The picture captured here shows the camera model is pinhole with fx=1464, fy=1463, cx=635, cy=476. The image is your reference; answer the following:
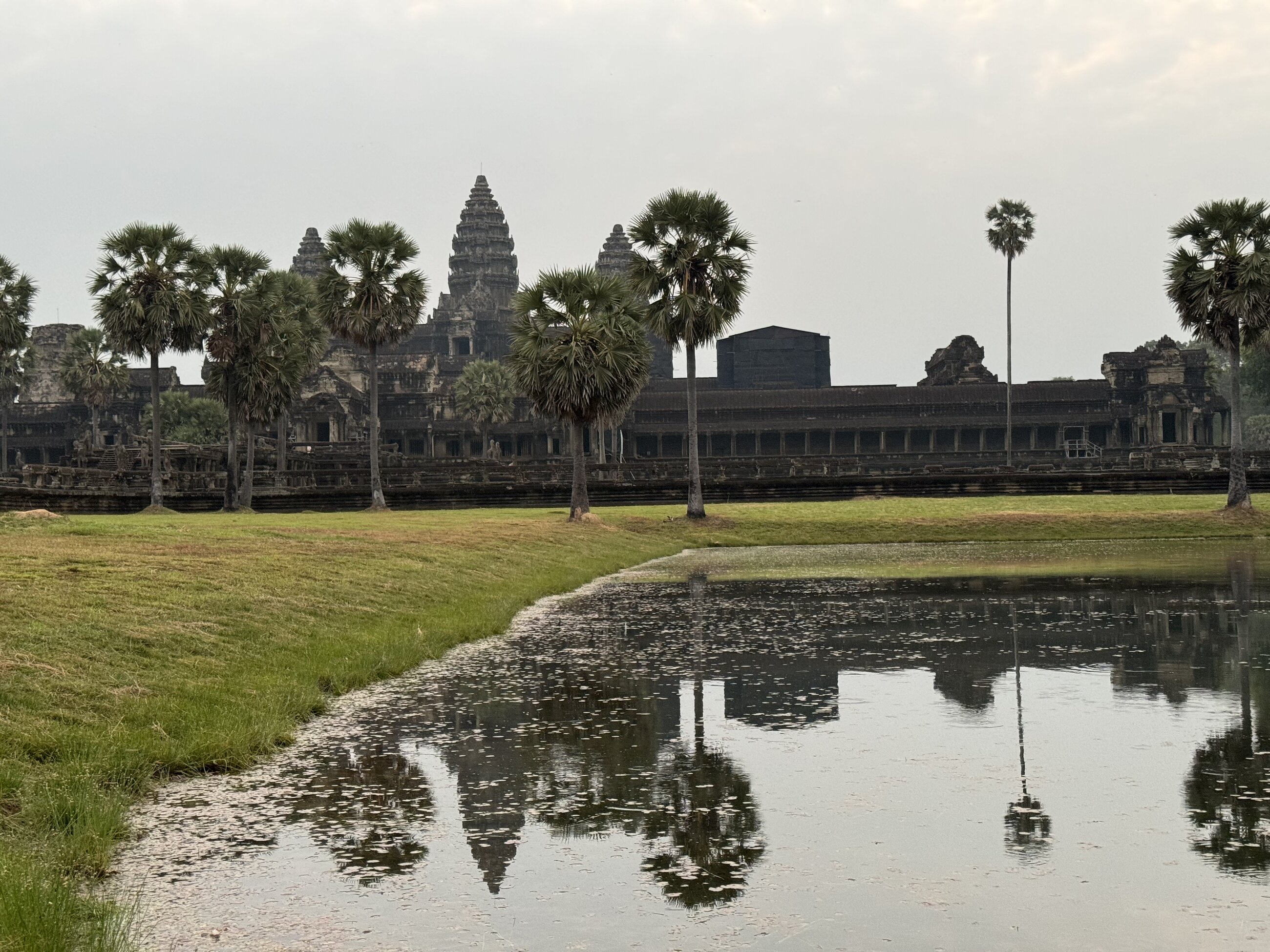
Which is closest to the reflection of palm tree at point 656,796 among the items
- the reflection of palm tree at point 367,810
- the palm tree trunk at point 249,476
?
the reflection of palm tree at point 367,810

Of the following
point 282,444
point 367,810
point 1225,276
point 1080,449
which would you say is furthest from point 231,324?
point 1080,449

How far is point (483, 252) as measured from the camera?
16062 cm

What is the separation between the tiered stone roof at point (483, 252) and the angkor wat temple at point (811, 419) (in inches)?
1729

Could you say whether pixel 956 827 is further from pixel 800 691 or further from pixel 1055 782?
pixel 800 691

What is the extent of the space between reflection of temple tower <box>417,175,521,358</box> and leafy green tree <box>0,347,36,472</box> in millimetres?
56091

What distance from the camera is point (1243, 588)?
23.7 meters

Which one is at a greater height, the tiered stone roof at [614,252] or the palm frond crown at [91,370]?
the tiered stone roof at [614,252]

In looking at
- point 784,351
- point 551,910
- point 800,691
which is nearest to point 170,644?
point 800,691

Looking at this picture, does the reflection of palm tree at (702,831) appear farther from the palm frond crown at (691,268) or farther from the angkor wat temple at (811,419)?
the angkor wat temple at (811,419)

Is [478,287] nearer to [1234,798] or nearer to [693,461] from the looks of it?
[693,461]

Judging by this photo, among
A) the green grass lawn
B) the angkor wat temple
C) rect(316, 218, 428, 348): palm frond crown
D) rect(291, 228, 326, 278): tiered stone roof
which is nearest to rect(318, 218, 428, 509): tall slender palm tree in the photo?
rect(316, 218, 428, 348): palm frond crown

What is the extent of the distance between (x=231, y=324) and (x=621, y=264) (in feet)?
321

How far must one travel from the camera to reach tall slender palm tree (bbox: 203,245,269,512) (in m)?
55.8

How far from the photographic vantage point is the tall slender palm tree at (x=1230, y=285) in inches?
1740
